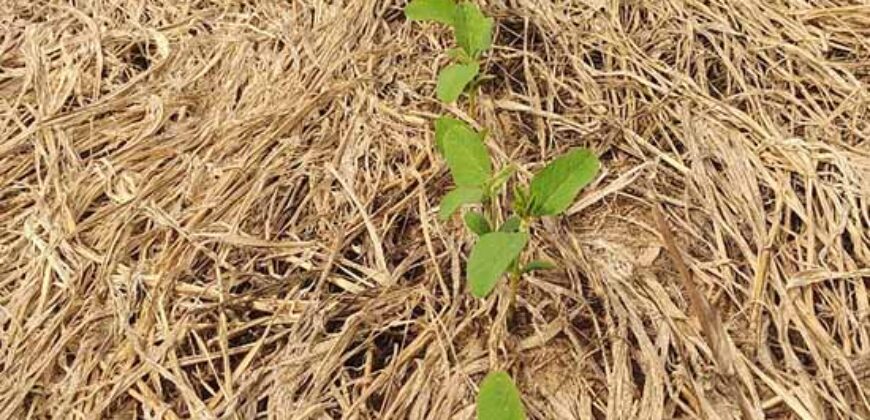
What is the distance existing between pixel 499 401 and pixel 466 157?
32 cm

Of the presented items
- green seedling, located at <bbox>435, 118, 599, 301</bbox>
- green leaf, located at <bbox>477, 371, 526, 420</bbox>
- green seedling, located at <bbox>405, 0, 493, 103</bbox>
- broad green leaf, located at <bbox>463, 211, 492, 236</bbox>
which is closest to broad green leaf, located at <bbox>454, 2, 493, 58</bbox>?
green seedling, located at <bbox>405, 0, 493, 103</bbox>

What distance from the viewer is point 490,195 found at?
122cm

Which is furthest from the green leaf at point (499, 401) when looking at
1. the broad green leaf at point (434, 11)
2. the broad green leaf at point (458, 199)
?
the broad green leaf at point (434, 11)

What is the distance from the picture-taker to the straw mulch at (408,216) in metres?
1.18

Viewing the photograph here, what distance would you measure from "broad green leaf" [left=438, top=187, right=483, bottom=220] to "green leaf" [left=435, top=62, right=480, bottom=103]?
220 mm

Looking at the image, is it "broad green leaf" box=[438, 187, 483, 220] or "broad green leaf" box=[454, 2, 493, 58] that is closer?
"broad green leaf" box=[438, 187, 483, 220]

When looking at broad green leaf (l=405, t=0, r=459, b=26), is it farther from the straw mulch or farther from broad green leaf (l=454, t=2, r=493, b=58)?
the straw mulch

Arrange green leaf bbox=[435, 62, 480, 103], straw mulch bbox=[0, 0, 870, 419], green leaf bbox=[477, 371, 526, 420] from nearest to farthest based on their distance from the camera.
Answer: green leaf bbox=[477, 371, 526, 420] < straw mulch bbox=[0, 0, 870, 419] < green leaf bbox=[435, 62, 480, 103]

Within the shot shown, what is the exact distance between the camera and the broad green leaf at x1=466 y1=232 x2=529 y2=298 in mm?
1088

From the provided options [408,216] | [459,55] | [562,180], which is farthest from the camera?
[459,55]

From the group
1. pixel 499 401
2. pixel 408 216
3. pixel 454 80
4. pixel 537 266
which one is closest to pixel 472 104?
pixel 454 80

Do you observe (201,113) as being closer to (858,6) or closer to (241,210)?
(241,210)

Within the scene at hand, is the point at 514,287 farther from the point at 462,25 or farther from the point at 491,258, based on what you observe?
the point at 462,25

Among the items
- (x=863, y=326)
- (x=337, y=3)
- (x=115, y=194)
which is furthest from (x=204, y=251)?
(x=863, y=326)
